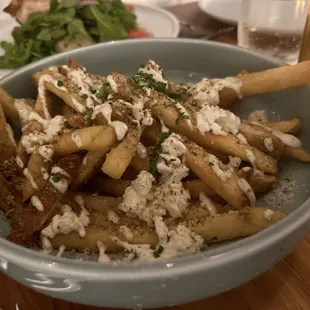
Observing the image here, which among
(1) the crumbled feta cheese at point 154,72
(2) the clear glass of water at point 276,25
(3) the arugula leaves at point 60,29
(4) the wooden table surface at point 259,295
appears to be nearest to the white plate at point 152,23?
(3) the arugula leaves at point 60,29

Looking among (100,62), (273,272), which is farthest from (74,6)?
(273,272)

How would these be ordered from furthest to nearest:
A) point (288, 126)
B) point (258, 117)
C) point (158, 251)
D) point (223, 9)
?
point (223, 9)
point (258, 117)
point (288, 126)
point (158, 251)

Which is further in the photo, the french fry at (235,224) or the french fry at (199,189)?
the french fry at (199,189)

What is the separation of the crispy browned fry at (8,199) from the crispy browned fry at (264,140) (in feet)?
1.92

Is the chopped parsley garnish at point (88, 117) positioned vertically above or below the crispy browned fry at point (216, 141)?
above

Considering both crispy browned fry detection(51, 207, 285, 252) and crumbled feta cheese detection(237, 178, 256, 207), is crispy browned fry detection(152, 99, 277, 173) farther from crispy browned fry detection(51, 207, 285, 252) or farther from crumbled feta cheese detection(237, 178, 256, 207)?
crispy browned fry detection(51, 207, 285, 252)

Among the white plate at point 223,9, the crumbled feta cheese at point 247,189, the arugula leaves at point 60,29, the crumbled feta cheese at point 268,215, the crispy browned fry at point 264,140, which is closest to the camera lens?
the crumbled feta cheese at point 268,215

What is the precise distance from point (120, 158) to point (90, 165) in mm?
117

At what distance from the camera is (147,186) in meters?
1.08

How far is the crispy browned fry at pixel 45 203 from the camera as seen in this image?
1.04 metres

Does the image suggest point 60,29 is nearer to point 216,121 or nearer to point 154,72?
point 154,72

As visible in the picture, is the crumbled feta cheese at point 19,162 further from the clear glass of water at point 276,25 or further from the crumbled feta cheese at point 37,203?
the clear glass of water at point 276,25

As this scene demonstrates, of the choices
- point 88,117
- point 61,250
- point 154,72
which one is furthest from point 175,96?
point 61,250

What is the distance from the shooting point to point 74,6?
2400mm
